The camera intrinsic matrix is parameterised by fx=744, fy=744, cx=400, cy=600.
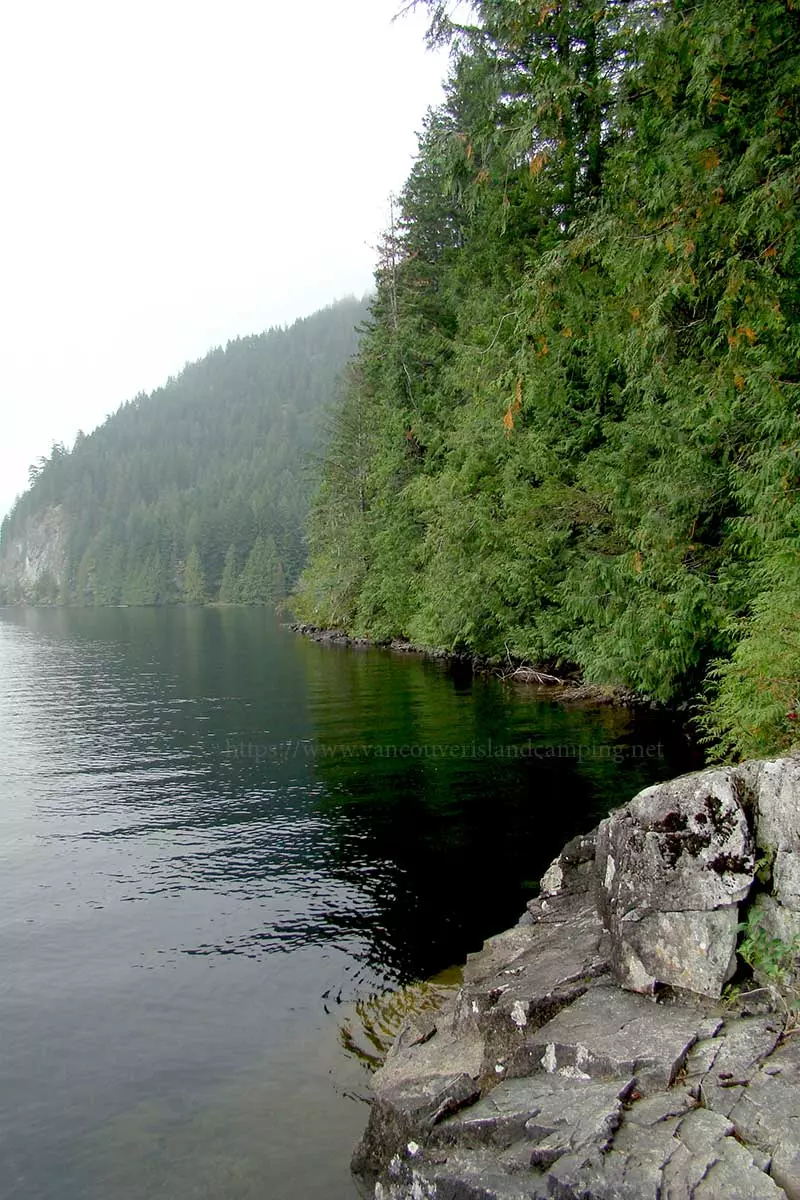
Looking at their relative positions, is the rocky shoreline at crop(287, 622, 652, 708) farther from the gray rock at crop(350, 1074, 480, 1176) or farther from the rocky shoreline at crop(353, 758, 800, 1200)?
the gray rock at crop(350, 1074, 480, 1176)

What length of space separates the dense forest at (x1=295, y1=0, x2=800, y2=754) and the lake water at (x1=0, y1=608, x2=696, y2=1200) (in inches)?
156

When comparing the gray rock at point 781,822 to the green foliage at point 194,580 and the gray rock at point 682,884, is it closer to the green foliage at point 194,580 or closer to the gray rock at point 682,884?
the gray rock at point 682,884

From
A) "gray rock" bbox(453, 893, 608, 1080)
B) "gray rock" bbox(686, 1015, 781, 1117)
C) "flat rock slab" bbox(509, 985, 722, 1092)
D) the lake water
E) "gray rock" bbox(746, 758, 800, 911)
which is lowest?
the lake water

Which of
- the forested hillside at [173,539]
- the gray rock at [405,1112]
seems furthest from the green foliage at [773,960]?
the forested hillside at [173,539]

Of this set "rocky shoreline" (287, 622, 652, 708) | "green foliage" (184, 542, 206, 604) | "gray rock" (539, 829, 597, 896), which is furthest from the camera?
"green foliage" (184, 542, 206, 604)

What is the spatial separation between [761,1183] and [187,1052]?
16.8 feet

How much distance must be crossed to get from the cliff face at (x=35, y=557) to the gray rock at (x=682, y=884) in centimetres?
18261

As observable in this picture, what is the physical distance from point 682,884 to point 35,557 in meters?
210

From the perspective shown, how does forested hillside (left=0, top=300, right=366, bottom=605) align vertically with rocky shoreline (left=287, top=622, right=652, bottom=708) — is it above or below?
above

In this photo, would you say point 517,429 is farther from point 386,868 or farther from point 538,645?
point 386,868

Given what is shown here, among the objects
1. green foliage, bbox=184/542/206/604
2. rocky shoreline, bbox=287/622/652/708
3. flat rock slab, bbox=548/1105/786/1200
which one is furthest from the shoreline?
green foliage, bbox=184/542/206/604

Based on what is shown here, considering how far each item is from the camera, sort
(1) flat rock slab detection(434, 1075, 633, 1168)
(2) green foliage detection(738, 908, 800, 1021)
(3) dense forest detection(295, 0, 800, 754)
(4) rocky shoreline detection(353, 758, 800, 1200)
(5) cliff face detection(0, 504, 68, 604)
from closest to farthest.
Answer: (4) rocky shoreline detection(353, 758, 800, 1200) < (1) flat rock slab detection(434, 1075, 633, 1168) < (2) green foliage detection(738, 908, 800, 1021) < (3) dense forest detection(295, 0, 800, 754) < (5) cliff face detection(0, 504, 68, 604)

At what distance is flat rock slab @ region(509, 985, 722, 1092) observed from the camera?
4.72 meters

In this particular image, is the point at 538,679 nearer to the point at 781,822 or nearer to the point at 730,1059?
the point at 781,822
